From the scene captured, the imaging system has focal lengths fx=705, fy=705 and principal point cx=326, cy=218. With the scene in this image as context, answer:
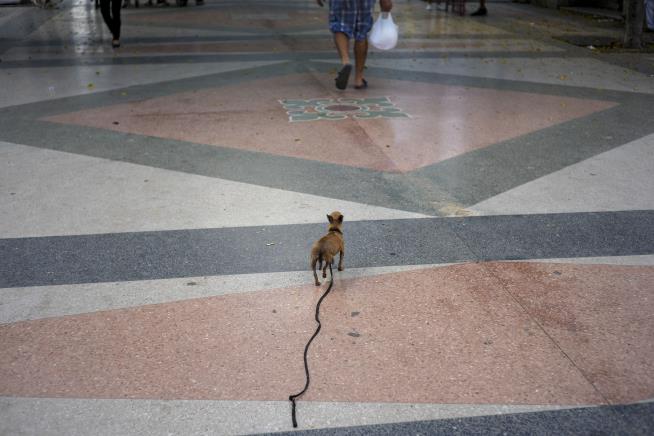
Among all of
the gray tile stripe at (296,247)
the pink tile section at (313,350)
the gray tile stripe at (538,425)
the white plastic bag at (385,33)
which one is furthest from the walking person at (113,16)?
the gray tile stripe at (538,425)

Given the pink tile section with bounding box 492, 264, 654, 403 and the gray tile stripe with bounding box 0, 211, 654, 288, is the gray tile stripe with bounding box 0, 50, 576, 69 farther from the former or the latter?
the pink tile section with bounding box 492, 264, 654, 403

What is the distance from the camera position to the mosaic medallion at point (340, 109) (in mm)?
8055

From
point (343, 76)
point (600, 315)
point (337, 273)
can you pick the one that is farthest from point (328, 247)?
point (343, 76)

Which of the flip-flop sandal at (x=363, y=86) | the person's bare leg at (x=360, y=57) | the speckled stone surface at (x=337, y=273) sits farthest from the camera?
the flip-flop sandal at (x=363, y=86)

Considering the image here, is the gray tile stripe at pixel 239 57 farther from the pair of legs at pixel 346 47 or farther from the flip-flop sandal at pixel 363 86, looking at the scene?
the pair of legs at pixel 346 47

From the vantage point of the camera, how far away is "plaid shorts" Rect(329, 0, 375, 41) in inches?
351

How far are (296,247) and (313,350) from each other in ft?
4.11

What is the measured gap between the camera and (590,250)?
4.47m

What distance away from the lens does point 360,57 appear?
939cm

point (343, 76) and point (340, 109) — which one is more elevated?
point (343, 76)

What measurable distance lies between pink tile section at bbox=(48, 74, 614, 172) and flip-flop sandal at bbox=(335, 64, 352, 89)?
16 cm

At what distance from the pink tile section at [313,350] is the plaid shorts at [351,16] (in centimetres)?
574

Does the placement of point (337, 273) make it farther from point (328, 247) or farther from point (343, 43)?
point (343, 43)

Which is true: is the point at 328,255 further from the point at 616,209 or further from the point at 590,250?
the point at 616,209
